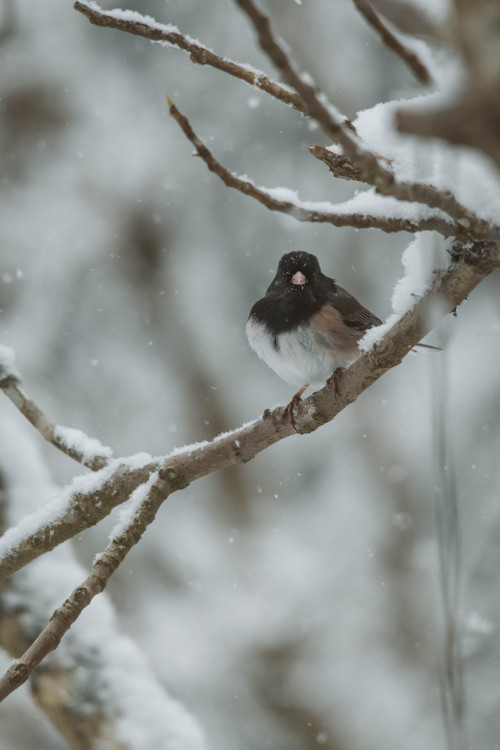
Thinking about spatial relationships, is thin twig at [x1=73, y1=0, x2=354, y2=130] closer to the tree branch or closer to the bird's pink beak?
the tree branch

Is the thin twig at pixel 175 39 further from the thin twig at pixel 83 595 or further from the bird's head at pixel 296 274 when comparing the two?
the bird's head at pixel 296 274

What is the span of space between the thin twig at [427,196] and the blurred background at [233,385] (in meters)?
4.28

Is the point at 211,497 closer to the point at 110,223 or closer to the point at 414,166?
the point at 110,223

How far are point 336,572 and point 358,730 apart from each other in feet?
4.25

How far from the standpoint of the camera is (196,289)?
21.5ft

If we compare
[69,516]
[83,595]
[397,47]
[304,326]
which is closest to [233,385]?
[304,326]

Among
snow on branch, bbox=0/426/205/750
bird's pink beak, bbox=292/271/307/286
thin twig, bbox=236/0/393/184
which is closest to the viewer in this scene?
thin twig, bbox=236/0/393/184

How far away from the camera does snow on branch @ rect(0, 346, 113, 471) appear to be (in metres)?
2.11

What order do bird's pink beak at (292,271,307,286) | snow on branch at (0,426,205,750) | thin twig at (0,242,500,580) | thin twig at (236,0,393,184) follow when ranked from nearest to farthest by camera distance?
thin twig at (236,0,393,184)
thin twig at (0,242,500,580)
snow on branch at (0,426,205,750)
bird's pink beak at (292,271,307,286)

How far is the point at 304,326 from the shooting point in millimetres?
2611

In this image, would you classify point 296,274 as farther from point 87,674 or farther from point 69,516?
point 87,674

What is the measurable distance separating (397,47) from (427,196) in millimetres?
324

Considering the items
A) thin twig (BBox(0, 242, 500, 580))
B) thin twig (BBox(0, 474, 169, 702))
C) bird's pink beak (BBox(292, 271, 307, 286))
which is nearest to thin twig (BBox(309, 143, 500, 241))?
thin twig (BBox(0, 242, 500, 580))

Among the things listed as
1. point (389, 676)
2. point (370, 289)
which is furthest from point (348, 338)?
point (389, 676)
